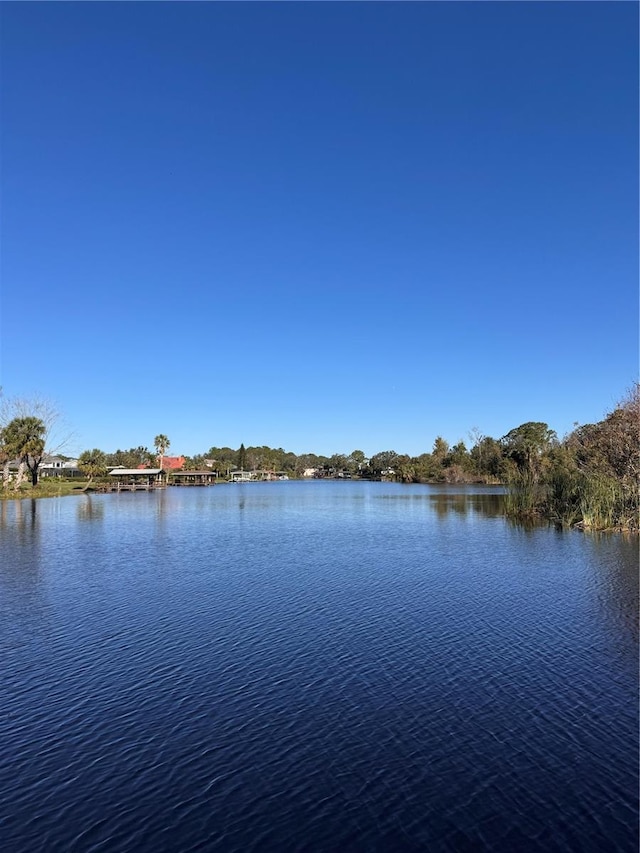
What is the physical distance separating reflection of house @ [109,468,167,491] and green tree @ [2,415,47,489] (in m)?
22.5

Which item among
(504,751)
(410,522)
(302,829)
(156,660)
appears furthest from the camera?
(410,522)

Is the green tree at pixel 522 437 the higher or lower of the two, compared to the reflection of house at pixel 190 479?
higher

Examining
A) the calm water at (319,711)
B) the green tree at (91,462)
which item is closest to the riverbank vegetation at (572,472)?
the green tree at (91,462)

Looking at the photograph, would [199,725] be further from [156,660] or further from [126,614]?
[126,614]

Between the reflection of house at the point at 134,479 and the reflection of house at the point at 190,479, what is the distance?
8633mm

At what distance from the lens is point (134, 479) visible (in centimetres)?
9688

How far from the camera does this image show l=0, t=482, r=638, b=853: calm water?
5574 millimetres

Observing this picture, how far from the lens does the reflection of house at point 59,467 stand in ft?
391

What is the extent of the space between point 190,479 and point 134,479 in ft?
86.5

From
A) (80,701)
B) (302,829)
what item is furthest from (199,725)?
(302,829)

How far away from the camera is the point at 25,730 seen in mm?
7582

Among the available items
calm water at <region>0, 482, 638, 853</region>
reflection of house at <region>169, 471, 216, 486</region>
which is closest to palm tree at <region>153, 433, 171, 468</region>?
reflection of house at <region>169, 471, 216, 486</region>

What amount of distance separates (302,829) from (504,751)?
2.87 metres

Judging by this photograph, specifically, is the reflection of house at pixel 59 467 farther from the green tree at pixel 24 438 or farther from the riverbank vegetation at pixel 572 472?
the green tree at pixel 24 438
